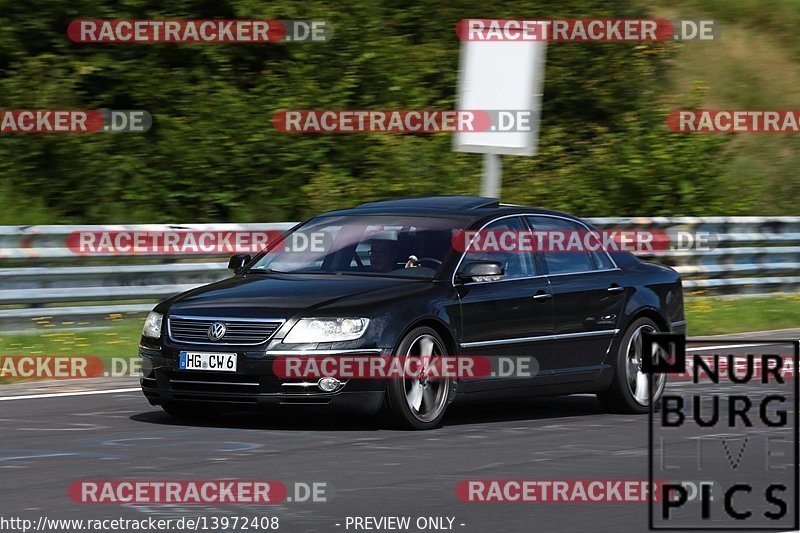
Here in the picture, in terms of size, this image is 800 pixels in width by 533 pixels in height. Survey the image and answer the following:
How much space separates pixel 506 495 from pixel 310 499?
99 centimetres

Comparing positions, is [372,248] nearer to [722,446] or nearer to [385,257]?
[385,257]

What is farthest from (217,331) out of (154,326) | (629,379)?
(629,379)

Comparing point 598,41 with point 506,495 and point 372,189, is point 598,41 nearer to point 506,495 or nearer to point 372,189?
point 372,189

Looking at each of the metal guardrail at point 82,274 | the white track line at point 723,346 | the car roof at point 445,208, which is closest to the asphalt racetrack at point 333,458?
the car roof at point 445,208

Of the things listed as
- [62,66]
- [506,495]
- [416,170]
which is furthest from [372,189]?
[506,495]

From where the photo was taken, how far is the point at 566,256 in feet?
38.2

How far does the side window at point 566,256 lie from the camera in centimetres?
1151

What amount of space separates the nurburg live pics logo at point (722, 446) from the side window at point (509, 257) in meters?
1.18

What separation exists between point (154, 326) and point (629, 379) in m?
3.65

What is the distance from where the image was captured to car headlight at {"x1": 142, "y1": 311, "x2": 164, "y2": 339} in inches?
409

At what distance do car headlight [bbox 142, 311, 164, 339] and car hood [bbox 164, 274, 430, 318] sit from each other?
0.11 meters
